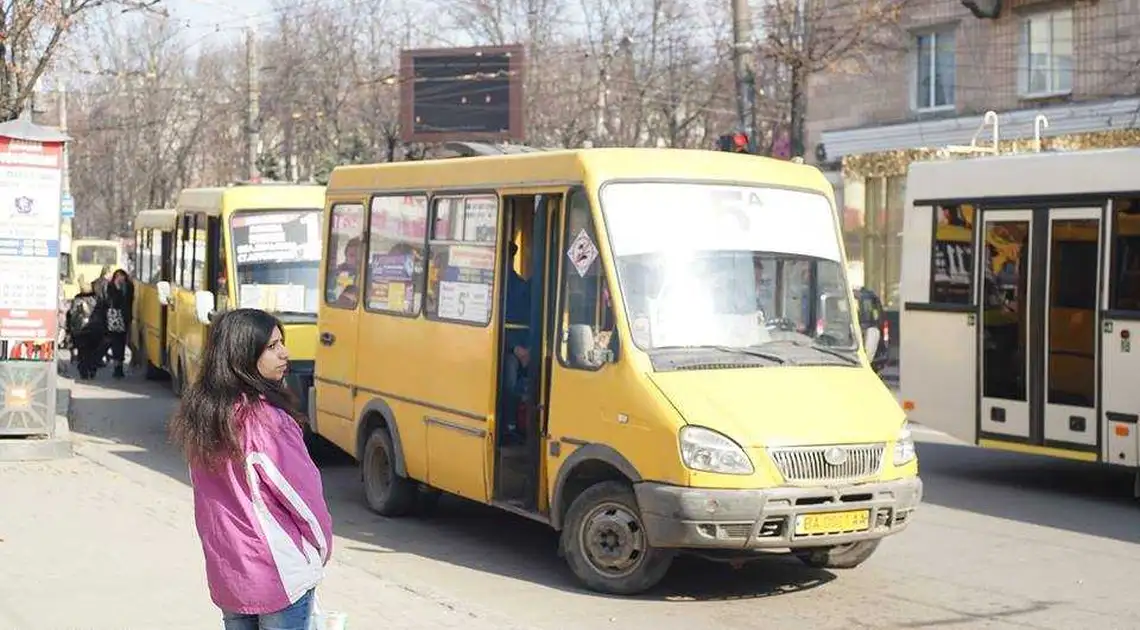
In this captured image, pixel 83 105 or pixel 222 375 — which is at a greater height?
pixel 83 105

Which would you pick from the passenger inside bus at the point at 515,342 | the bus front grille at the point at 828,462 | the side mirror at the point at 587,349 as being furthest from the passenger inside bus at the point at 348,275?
the bus front grille at the point at 828,462

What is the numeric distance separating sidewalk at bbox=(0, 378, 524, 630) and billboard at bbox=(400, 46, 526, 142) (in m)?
31.7

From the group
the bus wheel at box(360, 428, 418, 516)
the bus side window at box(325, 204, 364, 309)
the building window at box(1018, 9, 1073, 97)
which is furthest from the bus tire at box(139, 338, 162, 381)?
the building window at box(1018, 9, 1073, 97)

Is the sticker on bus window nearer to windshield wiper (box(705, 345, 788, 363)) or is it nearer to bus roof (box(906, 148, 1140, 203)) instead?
windshield wiper (box(705, 345, 788, 363))

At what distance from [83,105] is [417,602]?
48.9 m

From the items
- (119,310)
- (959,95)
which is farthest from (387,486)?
(959,95)

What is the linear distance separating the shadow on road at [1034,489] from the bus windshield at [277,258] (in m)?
6.23

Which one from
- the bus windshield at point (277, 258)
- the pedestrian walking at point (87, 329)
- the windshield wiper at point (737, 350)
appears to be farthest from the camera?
the pedestrian walking at point (87, 329)

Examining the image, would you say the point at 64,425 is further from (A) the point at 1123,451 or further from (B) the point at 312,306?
(A) the point at 1123,451

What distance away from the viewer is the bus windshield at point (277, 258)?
54.6 feet

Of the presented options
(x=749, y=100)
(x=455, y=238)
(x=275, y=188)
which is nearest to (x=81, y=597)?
(x=455, y=238)

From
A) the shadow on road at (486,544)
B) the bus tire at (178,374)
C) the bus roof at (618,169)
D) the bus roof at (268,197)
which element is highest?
the bus roof at (268,197)

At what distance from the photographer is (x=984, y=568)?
10297 mm

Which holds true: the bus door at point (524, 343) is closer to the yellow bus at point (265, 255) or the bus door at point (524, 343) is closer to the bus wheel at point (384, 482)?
the bus wheel at point (384, 482)
